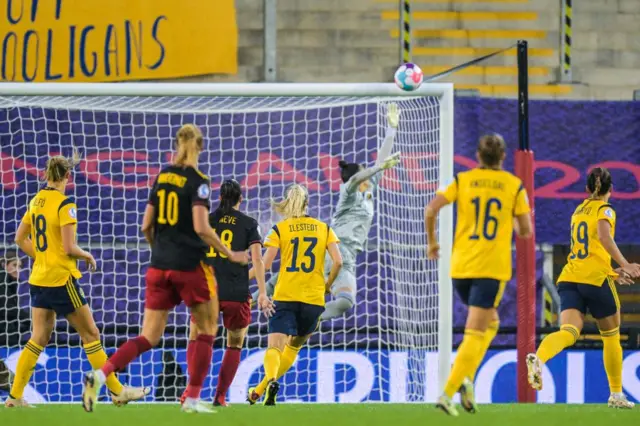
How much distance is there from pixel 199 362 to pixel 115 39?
7.21m

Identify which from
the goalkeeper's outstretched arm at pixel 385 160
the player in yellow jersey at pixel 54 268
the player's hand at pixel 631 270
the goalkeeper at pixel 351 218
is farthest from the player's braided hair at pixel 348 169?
the player in yellow jersey at pixel 54 268

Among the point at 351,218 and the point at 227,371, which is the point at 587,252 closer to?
the point at 351,218

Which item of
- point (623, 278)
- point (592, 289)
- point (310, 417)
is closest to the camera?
point (310, 417)

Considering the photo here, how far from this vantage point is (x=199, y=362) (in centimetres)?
759

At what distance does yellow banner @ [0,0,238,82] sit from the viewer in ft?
45.6

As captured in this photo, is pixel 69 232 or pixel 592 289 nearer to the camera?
pixel 69 232

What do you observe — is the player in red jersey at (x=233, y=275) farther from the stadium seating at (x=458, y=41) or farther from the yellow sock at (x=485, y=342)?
the stadium seating at (x=458, y=41)

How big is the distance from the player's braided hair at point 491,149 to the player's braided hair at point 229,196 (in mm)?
2094

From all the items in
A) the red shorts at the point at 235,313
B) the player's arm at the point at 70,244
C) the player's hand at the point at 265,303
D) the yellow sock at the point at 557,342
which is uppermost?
the player's arm at the point at 70,244

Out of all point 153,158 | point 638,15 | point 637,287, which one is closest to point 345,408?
point 153,158

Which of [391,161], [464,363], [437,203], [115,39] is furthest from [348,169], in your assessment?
[115,39]

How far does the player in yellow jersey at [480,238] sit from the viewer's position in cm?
725

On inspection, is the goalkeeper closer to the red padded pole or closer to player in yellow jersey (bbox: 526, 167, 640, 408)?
the red padded pole

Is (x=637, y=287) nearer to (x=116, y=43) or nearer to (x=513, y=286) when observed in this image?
(x=513, y=286)
